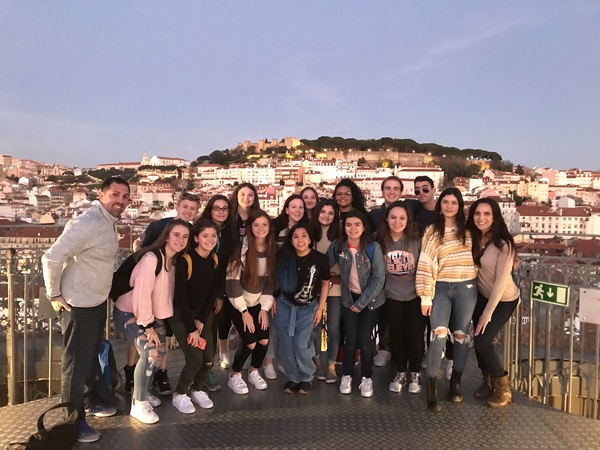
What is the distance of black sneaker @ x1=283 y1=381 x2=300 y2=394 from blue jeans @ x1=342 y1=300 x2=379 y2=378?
14.2 inches

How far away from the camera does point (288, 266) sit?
11.0 feet

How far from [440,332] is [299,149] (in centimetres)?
11653

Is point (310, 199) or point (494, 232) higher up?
point (310, 199)

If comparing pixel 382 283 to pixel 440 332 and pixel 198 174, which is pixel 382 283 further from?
pixel 198 174

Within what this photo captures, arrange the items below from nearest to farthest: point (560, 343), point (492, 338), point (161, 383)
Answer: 1. point (492, 338)
2. point (161, 383)
3. point (560, 343)

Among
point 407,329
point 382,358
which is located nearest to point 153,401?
point 407,329

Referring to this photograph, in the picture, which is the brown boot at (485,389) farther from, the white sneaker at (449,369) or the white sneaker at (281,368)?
the white sneaker at (281,368)

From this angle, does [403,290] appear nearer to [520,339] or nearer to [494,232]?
[494,232]

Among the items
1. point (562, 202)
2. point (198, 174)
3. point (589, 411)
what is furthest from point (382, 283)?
point (198, 174)

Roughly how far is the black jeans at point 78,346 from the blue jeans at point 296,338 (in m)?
1.24

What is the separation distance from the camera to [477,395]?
3.21 metres

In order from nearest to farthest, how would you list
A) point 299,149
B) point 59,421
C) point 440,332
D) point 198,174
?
point 59,421 → point 440,332 → point 198,174 → point 299,149

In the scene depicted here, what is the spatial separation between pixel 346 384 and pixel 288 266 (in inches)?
36.1

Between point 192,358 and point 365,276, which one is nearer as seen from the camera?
point 192,358
